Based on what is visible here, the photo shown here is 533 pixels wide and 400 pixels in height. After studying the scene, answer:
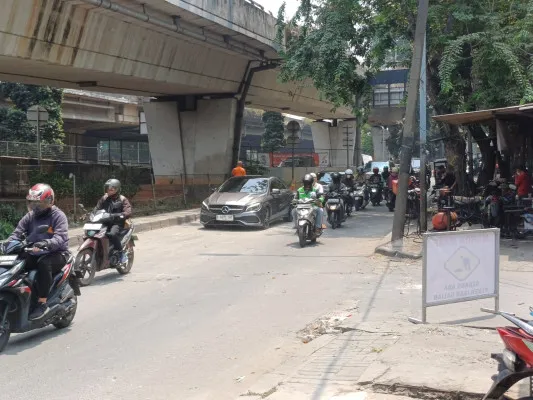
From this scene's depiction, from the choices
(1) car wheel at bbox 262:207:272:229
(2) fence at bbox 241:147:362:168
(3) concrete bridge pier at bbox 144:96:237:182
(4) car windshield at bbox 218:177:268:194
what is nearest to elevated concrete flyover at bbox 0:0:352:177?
(3) concrete bridge pier at bbox 144:96:237:182

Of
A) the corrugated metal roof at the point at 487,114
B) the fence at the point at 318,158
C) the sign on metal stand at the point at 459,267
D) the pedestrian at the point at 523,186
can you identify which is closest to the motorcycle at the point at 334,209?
the corrugated metal roof at the point at 487,114

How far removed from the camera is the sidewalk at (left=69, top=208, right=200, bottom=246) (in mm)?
17444

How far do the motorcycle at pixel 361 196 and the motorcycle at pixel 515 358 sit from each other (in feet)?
63.2

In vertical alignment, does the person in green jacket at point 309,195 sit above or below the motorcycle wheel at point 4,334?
above

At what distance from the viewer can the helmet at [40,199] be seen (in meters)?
7.05

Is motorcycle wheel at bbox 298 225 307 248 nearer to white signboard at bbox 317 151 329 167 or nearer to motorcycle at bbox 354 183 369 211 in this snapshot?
motorcycle at bbox 354 183 369 211

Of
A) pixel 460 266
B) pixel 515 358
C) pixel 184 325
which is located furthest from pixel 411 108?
pixel 515 358

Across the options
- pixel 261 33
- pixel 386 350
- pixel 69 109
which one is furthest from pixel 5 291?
pixel 69 109

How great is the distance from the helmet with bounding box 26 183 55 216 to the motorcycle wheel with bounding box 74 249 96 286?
2707 mm

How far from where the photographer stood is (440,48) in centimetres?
1819

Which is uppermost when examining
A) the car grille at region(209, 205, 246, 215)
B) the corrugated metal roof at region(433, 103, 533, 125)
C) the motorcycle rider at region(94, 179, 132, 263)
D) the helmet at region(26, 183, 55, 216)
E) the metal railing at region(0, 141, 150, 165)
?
the corrugated metal roof at region(433, 103, 533, 125)

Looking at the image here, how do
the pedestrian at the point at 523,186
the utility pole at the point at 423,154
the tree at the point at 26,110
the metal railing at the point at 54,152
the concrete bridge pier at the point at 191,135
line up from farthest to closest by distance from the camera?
the tree at the point at 26,110 → the metal railing at the point at 54,152 → the concrete bridge pier at the point at 191,135 → the pedestrian at the point at 523,186 → the utility pole at the point at 423,154

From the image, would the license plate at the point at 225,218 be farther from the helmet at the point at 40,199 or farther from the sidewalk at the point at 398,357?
the helmet at the point at 40,199

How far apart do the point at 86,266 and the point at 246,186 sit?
29.5ft
